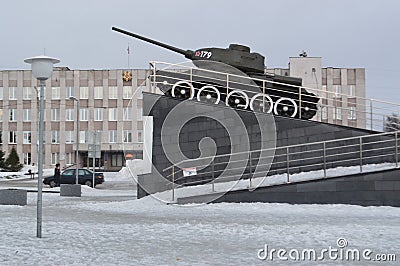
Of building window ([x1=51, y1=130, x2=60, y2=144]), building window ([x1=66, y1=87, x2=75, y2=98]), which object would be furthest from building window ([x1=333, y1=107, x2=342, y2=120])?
building window ([x1=51, y1=130, x2=60, y2=144])

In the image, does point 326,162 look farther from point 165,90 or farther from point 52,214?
point 52,214

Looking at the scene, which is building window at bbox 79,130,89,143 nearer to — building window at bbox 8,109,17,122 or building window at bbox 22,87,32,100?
building window at bbox 22,87,32,100

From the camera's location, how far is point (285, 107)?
1942cm

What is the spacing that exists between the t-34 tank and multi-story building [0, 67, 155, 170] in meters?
46.7

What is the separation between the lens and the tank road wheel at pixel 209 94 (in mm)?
Answer: 18763

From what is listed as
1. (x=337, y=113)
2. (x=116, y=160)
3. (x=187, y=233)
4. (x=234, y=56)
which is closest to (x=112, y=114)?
(x=116, y=160)

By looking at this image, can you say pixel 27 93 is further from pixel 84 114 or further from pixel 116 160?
pixel 116 160

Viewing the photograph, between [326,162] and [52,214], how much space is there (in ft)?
25.4

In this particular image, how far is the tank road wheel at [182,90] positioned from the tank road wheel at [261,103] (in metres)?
2.11

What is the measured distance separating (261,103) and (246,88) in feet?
2.36

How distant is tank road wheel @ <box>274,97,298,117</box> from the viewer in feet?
63.6

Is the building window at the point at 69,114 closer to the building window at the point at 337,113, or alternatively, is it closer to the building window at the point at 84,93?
the building window at the point at 84,93

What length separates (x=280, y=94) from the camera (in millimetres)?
20391

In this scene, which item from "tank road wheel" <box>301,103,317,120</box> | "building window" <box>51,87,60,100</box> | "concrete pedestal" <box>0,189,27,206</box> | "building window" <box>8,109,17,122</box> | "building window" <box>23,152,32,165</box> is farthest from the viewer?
"building window" <box>8,109,17,122</box>
